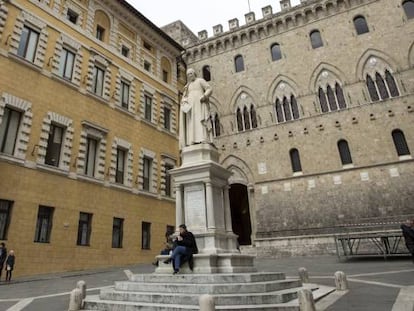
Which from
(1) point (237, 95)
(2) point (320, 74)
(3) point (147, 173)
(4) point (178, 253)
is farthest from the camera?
(1) point (237, 95)

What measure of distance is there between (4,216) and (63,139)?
4541mm

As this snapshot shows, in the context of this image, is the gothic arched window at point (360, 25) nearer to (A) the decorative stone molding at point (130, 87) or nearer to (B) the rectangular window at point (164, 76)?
(B) the rectangular window at point (164, 76)

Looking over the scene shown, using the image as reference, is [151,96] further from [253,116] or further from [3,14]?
[3,14]

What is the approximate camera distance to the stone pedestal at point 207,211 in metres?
6.77

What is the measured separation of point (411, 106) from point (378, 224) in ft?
26.5

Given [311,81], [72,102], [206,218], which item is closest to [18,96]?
[72,102]

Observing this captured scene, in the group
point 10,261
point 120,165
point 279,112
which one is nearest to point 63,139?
point 120,165

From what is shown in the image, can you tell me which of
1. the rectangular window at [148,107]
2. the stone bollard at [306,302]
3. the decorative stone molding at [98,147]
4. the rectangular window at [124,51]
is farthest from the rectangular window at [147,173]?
the stone bollard at [306,302]

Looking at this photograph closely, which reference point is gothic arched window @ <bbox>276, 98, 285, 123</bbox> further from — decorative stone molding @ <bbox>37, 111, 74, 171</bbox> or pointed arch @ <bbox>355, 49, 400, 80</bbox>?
decorative stone molding @ <bbox>37, 111, 74, 171</bbox>

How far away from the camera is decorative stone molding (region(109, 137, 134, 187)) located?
16.8 meters

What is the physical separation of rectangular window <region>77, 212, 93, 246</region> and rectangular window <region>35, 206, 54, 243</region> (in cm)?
153

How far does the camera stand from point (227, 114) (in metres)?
25.6

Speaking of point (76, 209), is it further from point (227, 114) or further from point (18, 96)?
point (227, 114)

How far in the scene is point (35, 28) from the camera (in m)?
14.6
